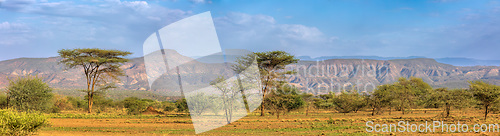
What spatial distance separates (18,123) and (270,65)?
29.0 meters

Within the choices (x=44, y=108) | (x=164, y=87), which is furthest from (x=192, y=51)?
(x=164, y=87)

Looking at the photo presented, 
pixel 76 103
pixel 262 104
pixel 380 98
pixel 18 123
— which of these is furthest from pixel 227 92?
pixel 76 103

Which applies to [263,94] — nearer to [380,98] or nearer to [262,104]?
[262,104]

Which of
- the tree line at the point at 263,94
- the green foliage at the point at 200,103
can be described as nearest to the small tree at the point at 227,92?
the tree line at the point at 263,94

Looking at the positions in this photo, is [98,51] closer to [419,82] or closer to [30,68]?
[419,82]

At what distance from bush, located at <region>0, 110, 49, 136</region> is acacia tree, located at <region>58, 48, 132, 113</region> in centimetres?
2922

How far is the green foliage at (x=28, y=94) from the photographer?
93.9ft

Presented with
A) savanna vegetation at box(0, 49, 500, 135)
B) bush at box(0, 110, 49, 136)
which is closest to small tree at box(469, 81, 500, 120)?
savanna vegetation at box(0, 49, 500, 135)

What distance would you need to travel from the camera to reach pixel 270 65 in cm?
3931

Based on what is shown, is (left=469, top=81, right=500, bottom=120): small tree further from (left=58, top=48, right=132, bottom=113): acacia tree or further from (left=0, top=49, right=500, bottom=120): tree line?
(left=58, top=48, right=132, bottom=113): acacia tree

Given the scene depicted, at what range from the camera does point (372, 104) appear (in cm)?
4053

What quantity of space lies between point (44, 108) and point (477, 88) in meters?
38.6

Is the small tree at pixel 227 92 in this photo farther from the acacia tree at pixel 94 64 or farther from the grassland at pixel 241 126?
the acacia tree at pixel 94 64

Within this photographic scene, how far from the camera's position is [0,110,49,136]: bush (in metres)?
12.3
